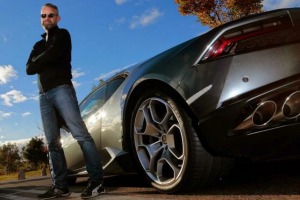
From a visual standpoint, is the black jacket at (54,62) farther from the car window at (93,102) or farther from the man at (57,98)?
the car window at (93,102)

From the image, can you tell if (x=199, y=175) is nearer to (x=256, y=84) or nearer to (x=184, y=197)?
(x=184, y=197)

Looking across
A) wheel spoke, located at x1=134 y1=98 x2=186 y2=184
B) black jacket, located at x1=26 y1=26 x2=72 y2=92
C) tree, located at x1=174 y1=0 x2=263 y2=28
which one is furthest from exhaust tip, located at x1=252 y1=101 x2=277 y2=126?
tree, located at x1=174 y1=0 x2=263 y2=28

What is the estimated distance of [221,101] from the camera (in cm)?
244

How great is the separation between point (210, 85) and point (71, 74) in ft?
5.27

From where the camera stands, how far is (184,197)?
8.83ft

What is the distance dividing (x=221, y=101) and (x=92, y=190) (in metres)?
1.50

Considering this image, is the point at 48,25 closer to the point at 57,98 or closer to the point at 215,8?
the point at 57,98

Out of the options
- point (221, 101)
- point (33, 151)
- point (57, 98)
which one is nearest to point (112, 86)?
point (57, 98)

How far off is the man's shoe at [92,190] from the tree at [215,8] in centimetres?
1795

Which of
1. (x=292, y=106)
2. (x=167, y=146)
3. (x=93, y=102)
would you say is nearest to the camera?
(x=292, y=106)

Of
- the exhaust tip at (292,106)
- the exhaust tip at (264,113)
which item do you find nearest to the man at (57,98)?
the exhaust tip at (264,113)

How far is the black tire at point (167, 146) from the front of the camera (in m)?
2.60

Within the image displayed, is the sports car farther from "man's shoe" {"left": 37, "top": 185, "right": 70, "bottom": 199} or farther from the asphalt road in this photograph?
"man's shoe" {"left": 37, "top": 185, "right": 70, "bottom": 199}

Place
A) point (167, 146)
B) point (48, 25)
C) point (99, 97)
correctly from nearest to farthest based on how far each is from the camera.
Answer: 1. point (167, 146)
2. point (48, 25)
3. point (99, 97)
